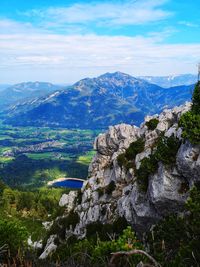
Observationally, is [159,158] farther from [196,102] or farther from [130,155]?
[130,155]

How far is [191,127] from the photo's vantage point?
40.3 metres

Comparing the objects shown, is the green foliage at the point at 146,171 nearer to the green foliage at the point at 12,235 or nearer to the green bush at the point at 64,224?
the green foliage at the point at 12,235

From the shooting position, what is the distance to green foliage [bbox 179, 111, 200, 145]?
1551 inches

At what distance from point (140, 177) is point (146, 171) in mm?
1829

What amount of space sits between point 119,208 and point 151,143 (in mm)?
13867

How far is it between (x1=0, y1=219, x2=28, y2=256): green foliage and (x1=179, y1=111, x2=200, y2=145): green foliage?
20.4m

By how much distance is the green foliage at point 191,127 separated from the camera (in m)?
39.4

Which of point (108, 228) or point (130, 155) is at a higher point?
point (130, 155)

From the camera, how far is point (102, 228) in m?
53.7

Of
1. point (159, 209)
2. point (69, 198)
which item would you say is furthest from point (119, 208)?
point (69, 198)

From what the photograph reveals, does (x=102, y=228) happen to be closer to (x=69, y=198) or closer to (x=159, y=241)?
(x=159, y=241)

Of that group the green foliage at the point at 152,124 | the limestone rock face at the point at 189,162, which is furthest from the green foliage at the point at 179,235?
the green foliage at the point at 152,124

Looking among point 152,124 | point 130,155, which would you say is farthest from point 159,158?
point 152,124

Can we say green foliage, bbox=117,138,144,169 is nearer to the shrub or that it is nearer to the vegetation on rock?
the shrub
